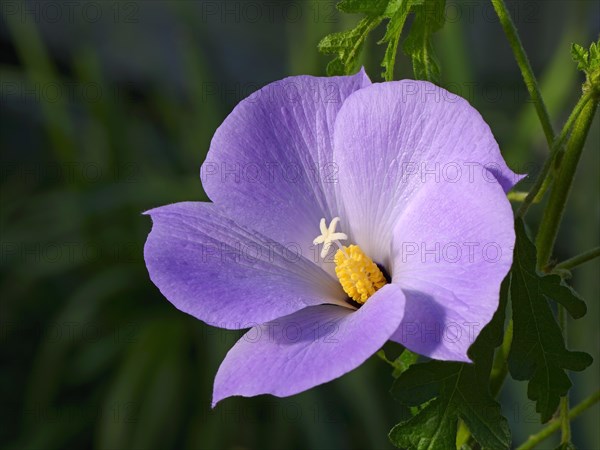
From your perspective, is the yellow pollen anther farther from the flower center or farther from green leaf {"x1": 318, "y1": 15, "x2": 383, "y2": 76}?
green leaf {"x1": 318, "y1": 15, "x2": 383, "y2": 76}

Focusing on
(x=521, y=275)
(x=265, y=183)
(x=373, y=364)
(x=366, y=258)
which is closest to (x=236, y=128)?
(x=265, y=183)

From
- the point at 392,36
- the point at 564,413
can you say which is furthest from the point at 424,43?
the point at 564,413

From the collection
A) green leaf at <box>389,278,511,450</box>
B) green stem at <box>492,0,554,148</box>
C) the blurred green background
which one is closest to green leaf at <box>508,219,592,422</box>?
green leaf at <box>389,278,511,450</box>

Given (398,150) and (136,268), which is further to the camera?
(136,268)

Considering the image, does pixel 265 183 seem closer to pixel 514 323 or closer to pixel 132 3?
pixel 514 323

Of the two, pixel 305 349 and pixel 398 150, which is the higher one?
pixel 398 150

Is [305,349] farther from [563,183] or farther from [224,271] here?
[563,183]
